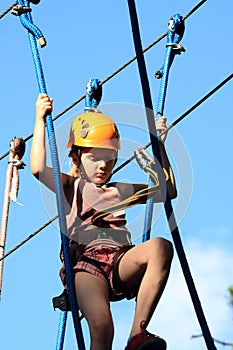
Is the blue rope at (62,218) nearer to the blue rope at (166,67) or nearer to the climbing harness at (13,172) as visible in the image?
the blue rope at (166,67)

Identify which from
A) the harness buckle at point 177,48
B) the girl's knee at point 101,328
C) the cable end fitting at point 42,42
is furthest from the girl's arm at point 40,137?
the harness buckle at point 177,48

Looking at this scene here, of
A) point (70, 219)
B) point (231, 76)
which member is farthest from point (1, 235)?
point (231, 76)

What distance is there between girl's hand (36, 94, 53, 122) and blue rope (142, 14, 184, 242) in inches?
21.8

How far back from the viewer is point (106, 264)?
5113 millimetres

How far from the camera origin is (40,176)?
5062 millimetres

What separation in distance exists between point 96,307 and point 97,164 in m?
0.65

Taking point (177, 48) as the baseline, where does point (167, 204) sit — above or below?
below

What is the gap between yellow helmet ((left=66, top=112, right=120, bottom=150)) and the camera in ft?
17.5

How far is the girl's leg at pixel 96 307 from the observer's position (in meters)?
4.86

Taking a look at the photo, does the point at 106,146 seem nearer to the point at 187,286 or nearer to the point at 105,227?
the point at 105,227

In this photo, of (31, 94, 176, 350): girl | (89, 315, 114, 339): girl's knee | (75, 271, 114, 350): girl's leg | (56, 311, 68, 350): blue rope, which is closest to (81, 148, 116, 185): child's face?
(31, 94, 176, 350): girl

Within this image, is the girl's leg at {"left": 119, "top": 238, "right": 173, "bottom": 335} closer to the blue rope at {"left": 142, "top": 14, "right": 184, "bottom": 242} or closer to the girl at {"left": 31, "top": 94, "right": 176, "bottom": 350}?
the girl at {"left": 31, "top": 94, "right": 176, "bottom": 350}

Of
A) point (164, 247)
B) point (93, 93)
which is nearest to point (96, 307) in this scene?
point (164, 247)

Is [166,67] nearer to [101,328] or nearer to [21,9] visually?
[21,9]
